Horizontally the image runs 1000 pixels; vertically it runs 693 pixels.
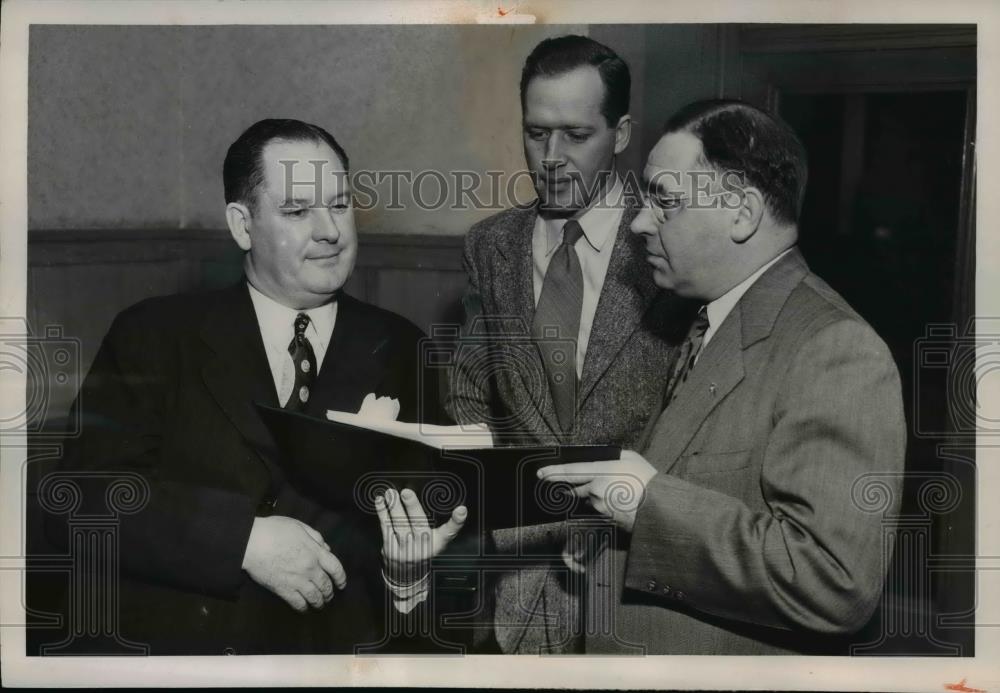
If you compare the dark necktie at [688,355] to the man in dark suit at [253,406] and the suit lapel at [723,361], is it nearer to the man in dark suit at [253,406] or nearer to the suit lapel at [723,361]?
the suit lapel at [723,361]

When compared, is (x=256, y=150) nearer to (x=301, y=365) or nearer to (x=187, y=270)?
(x=187, y=270)

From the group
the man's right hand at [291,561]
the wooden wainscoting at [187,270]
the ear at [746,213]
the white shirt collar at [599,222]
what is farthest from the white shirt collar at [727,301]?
the man's right hand at [291,561]

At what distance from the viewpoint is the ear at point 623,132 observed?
12.4ft

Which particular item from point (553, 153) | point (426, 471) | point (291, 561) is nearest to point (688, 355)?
point (553, 153)

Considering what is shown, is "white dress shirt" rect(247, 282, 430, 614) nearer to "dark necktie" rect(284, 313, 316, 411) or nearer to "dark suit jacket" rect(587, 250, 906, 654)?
"dark necktie" rect(284, 313, 316, 411)

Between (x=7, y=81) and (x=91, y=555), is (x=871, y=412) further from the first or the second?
(x=7, y=81)

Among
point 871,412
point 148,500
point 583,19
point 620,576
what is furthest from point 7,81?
point 871,412

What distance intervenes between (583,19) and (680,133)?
0.51 metres

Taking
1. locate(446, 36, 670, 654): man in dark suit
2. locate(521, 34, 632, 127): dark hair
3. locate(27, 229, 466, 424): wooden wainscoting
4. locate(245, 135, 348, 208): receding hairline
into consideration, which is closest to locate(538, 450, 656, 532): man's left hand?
locate(446, 36, 670, 654): man in dark suit

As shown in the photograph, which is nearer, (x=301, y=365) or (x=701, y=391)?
(x=701, y=391)

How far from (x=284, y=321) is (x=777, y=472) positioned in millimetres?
1682

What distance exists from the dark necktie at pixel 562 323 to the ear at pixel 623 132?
11.4 inches

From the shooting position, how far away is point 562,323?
381 centimetres

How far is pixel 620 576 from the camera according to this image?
12.3 feet
